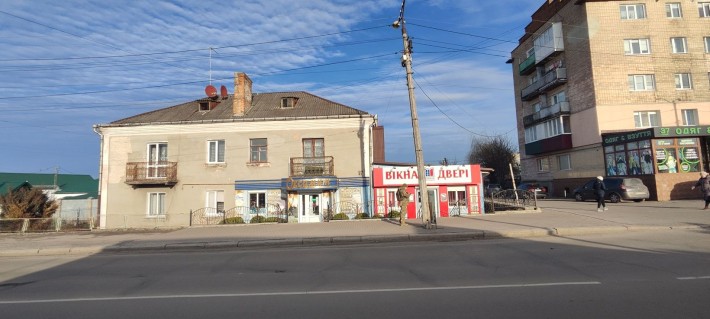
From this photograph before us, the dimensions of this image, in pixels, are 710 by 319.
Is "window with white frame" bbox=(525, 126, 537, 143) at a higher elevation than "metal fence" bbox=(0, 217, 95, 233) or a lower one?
higher

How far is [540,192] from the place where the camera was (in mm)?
34250

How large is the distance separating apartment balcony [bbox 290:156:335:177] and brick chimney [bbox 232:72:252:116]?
4.77 m

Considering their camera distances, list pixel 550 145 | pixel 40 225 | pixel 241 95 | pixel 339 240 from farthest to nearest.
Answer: pixel 550 145 < pixel 241 95 < pixel 40 225 < pixel 339 240

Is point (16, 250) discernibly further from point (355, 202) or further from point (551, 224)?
point (551, 224)

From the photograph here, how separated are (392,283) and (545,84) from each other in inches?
1488

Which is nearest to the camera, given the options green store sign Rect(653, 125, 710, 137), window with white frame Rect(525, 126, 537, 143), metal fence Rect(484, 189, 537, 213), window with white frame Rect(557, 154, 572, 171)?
metal fence Rect(484, 189, 537, 213)

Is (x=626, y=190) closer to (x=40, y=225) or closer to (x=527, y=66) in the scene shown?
(x=527, y=66)

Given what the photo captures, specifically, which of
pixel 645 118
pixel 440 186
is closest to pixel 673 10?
pixel 645 118

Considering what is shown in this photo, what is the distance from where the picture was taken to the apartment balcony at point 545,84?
118 feet

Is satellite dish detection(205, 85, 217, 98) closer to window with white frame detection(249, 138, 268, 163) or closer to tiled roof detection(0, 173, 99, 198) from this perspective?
A: window with white frame detection(249, 138, 268, 163)

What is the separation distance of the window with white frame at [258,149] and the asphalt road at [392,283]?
12839 millimetres

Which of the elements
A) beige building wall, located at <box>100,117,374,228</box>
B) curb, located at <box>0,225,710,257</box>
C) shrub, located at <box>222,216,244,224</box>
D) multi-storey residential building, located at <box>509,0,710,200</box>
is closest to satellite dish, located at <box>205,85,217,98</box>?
beige building wall, located at <box>100,117,374,228</box>

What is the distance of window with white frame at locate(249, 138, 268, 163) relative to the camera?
23438 mm

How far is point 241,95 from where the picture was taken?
81.0 feet
